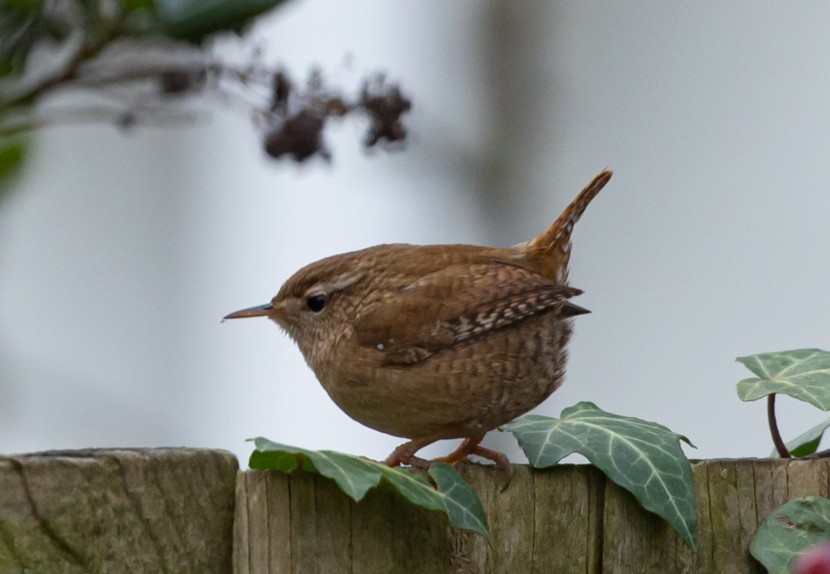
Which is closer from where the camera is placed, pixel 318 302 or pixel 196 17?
pixel 196 17

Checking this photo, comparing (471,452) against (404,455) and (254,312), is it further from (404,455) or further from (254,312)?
(254,312)

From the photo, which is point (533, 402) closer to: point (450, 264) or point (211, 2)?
point (450, 264)

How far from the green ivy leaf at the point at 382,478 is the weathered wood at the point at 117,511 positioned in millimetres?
98

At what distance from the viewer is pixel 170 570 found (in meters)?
1.81

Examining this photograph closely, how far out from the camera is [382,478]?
6.24ft

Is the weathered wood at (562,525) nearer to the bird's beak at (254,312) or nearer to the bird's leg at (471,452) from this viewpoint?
the bird's leg at (471,452)

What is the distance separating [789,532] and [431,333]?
92cm

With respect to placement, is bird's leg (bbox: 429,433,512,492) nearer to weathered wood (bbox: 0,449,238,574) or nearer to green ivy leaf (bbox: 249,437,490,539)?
green ivy leaf (bbox: 249,437,490,539)

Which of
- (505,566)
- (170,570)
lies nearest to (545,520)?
(505,566)

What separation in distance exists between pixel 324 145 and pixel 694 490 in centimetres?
104

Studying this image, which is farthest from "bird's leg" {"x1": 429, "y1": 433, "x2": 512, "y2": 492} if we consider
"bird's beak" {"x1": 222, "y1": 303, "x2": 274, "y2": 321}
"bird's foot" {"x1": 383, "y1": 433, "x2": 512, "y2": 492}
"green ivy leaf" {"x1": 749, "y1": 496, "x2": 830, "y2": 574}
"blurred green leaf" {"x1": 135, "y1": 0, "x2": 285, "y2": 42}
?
"blurred green leaf" {"x1": 135, "y1": 0, "x2": 285, "y2": 42}

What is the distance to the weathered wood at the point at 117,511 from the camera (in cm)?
170

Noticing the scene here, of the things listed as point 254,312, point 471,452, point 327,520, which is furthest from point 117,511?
point 254,312

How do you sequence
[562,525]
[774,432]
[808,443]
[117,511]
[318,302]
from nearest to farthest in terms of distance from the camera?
[117,511]
[562,525]
[774,432]
[808,443]
[318,302]
